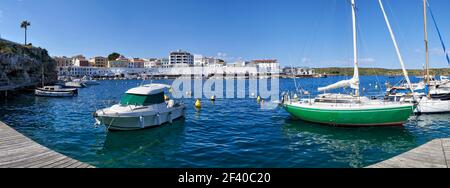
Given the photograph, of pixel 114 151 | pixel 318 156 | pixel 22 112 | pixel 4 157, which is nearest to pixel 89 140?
pixel 114 151

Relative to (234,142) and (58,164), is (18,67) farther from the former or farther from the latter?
(58,164)

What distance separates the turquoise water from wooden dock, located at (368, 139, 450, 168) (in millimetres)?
4198

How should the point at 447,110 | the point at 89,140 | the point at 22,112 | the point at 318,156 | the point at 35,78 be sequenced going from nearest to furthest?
the point at 318,156 → the point at 89,140 → the point at 447,110 → the point at 22,112 → the point at 35,78

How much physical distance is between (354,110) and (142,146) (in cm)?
1747

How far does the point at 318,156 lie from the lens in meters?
16.9

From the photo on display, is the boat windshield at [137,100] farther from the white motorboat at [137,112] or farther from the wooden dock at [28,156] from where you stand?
the wooden dock at [28,156]

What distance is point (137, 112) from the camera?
76.5ft

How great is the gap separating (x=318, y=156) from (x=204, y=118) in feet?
58.4

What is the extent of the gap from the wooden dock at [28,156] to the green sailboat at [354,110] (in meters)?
20.7

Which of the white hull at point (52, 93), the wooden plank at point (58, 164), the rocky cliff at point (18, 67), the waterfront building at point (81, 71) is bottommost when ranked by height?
the wooden plank at point (58, 164)

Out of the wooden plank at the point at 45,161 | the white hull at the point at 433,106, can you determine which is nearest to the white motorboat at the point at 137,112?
the wooden plank at the point at 45,161

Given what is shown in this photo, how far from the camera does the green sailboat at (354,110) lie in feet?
77.5
